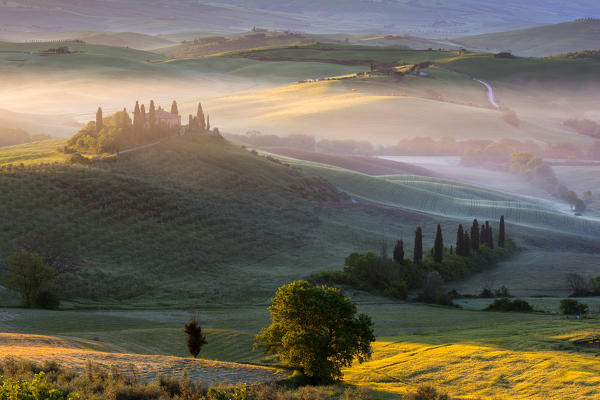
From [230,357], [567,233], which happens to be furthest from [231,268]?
[567,233]

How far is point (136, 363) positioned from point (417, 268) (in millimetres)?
55348

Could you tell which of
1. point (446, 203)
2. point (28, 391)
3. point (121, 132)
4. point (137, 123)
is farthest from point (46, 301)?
point (446, 203)

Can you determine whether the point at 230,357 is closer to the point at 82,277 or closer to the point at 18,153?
the point at 82,277

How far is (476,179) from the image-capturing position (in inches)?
7736

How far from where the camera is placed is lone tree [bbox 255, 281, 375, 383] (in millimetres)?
32062

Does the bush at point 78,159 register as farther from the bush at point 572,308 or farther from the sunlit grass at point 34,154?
the bush at point 572,308

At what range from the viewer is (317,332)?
33.1 metres

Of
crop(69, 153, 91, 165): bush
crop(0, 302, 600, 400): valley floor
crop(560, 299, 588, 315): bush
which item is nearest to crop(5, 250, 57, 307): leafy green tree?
crop(0, 302, 600, 400): valley floor

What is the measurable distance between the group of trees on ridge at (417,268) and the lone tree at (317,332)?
37.0 m

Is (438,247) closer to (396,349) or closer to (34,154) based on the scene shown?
(396,349)

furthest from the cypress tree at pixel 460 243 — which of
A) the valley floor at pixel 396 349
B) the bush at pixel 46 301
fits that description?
the bush at pixel 46 301

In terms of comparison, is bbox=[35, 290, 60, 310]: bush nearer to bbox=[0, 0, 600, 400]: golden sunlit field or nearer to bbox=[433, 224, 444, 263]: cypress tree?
bbox=[0, 0, 600, 400]: golden sunlit field

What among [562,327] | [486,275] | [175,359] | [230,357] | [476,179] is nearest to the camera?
[175,359]

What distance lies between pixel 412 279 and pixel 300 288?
47726mm
